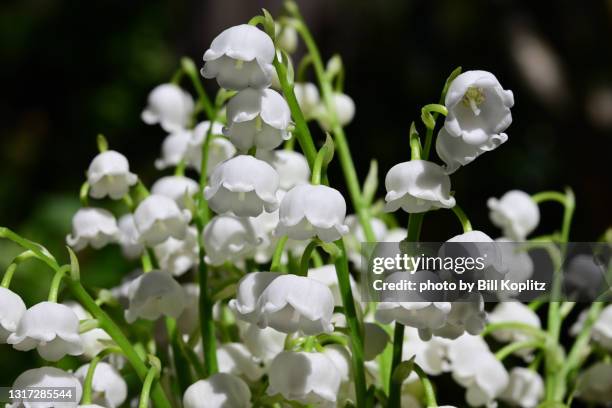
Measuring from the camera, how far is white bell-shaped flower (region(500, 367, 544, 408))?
0.72 metres

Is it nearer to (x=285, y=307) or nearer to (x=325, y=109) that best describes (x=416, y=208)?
(x=285, y=307)

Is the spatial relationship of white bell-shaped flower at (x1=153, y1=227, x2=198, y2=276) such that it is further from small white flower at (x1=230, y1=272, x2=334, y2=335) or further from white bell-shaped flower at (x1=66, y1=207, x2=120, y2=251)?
small white flower at (x1=230, y1=272, x2=334, y2=335)

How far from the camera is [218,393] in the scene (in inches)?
21.3

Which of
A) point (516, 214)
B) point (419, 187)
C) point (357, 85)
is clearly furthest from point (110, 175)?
point (357, 85)

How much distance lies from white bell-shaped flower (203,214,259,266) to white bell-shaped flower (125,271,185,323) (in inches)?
1.3

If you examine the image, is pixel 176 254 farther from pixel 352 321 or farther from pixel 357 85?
pixel 357 85

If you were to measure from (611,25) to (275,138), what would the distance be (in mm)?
1410

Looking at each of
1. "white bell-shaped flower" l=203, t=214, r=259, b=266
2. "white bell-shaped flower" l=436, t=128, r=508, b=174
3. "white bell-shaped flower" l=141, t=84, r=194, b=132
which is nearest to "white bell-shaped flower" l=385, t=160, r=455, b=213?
"white bell-shaped flower" l=436, t=128, r=508, b=174

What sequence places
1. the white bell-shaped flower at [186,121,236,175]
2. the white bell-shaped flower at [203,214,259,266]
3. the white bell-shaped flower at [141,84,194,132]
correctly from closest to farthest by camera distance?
the white bell-shaped flower at [203,214,259,266] → the white bell-shaped flower at [186,121,236,175] → the white bell-shaped flower at [141,84,194,132]

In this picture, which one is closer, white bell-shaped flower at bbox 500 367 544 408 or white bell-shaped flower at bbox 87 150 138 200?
white bell-shaped flower at bbox 87 150 138 200

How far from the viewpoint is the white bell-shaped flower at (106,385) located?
0.59 metres

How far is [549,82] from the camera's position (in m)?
1.95

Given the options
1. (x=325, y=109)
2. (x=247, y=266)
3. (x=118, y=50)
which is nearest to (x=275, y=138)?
(x=247, y=266)

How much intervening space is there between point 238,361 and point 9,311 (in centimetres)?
19
